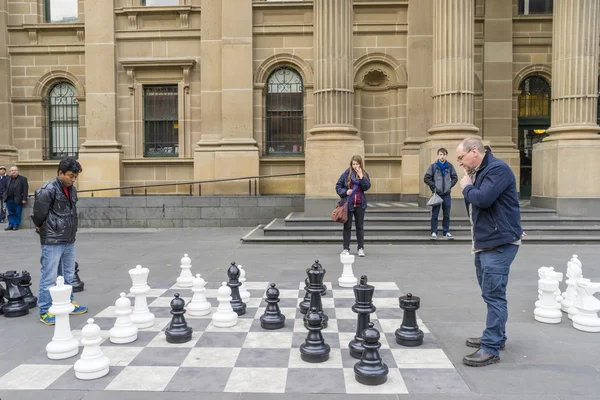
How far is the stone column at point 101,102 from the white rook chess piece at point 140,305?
1178cm

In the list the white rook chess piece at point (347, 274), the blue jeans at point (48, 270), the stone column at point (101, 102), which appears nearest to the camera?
the blue jeans at point (48, 270)

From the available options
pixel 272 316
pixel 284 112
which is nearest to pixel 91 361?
pixel 272 316

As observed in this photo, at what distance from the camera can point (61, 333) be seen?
4250 millimetres

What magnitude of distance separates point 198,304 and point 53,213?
1.99 metres

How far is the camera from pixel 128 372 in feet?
12.8

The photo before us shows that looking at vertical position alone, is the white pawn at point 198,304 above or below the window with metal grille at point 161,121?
below

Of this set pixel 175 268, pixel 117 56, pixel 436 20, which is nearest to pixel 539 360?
pixel 175 268

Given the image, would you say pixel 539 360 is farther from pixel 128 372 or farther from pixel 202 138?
pixel 202 138

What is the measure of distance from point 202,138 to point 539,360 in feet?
44.2

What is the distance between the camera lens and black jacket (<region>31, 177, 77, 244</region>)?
5379mm

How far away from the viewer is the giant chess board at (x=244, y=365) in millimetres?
3660

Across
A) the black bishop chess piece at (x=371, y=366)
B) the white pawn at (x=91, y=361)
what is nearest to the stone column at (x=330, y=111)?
the black bishop chess piece at (x=371, y=366)

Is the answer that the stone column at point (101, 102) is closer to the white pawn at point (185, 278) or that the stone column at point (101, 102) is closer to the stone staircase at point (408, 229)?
the stone staircase at point (408, 229)

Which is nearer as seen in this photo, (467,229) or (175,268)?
(175,268)
